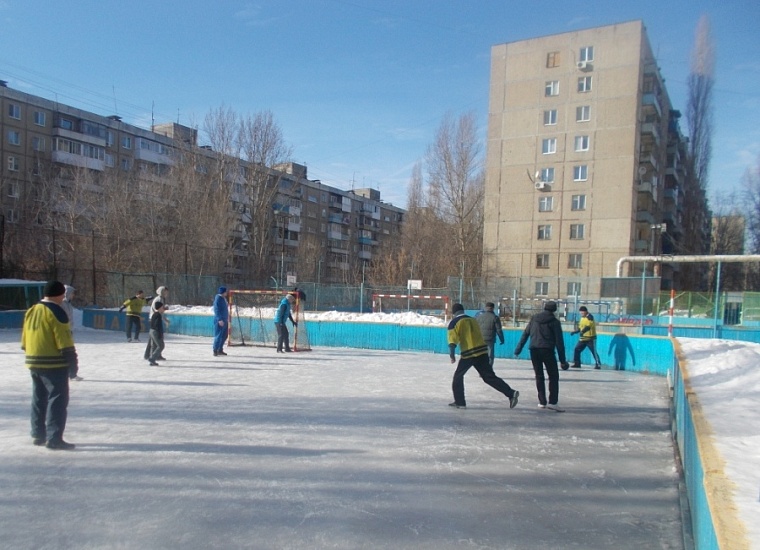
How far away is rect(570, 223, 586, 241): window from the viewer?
4338 cm

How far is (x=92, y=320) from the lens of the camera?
2225 cm

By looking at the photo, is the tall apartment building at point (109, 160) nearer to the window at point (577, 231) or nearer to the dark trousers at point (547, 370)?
the window at point (577, 231)

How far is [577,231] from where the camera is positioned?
43.6 metres

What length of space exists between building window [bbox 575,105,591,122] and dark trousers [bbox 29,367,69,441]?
42833 mm

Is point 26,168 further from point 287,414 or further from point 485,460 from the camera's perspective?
point 485,460

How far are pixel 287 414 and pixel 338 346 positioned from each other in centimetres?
951

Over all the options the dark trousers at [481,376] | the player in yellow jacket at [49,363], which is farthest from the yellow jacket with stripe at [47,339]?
the dark trousers at [481,376]

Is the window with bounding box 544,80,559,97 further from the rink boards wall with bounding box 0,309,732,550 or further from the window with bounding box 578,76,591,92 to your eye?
the rink boards wall with bounding box 0,309,732,550

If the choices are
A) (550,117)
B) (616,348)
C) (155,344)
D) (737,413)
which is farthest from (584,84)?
(737,413)

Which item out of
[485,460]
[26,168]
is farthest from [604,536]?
[26,168]

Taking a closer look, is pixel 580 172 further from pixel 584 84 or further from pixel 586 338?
pixel 586 338

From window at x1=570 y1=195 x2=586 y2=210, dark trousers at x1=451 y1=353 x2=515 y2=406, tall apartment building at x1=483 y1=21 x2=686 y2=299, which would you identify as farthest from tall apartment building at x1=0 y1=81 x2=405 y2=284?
dark trousers at x1=451 y1=353 x2=515 y2=406

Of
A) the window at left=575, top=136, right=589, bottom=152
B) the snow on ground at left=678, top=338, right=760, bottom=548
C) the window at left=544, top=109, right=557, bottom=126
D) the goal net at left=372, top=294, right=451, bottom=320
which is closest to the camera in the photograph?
the snow on ground at left=678, top=338, right=760, bottom=548

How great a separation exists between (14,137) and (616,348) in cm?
4848
